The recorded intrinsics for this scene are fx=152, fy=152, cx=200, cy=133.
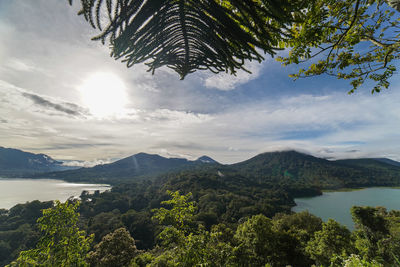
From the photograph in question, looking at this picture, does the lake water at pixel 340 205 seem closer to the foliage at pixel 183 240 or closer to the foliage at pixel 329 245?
the foliage at pixel 329 245

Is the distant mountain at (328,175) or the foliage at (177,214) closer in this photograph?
the foliage at (177,214)

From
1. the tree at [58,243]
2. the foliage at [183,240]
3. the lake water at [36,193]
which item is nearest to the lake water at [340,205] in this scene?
the foliage at [183,240]

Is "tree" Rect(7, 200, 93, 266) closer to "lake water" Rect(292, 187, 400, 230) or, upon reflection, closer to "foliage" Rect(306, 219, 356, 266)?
"foliage" Rect(306, 219, 356, 266)

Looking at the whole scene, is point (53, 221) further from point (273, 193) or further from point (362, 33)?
point (273, 193)

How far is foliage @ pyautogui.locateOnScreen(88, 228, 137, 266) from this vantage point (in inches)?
634

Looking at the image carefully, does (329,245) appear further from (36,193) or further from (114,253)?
(36,193)

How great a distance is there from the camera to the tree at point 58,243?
5266 mm

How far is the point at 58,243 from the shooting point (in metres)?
5.86

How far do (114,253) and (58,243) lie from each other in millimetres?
15034

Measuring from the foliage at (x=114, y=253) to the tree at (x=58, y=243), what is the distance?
13840 millimetres

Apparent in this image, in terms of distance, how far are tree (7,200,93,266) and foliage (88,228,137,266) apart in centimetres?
1384

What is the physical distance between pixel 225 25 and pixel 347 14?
3001 millimetres

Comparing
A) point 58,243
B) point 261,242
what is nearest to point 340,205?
point 261,242

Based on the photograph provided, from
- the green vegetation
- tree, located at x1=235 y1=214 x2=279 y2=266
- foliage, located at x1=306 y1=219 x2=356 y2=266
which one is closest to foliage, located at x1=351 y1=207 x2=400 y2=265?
the green vegetation
